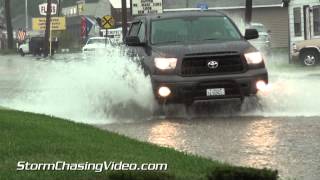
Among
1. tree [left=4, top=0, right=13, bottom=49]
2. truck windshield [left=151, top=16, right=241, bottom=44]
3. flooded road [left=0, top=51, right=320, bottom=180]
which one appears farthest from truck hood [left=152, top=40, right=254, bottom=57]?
tree [left=4, top=0, right=13, bottom=49]

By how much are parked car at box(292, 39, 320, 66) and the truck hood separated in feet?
57.7

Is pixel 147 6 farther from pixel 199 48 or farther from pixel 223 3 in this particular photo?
pixel 199 48

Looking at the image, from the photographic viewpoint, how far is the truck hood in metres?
11.9

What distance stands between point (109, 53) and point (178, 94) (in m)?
2.37

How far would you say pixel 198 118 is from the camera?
11.9 metres

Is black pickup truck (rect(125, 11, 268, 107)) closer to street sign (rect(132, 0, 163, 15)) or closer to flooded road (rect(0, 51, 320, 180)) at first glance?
flooded road (rect(0, 51, 320, 180))

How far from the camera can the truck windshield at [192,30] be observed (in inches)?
505

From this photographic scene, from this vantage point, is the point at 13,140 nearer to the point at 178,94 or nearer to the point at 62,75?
the point at 178,94

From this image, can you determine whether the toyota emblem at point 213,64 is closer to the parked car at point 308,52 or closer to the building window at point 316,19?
the building window at point 316,19

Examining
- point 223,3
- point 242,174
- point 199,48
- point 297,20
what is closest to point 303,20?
point 297,20

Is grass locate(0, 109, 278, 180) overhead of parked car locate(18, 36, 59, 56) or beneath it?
overhead

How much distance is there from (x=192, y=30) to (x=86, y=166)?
6.80m

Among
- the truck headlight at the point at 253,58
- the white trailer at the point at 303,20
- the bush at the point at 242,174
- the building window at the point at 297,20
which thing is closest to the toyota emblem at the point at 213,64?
the truck headlight at the point at 253,58

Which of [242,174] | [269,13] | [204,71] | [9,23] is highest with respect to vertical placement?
[242,174]
